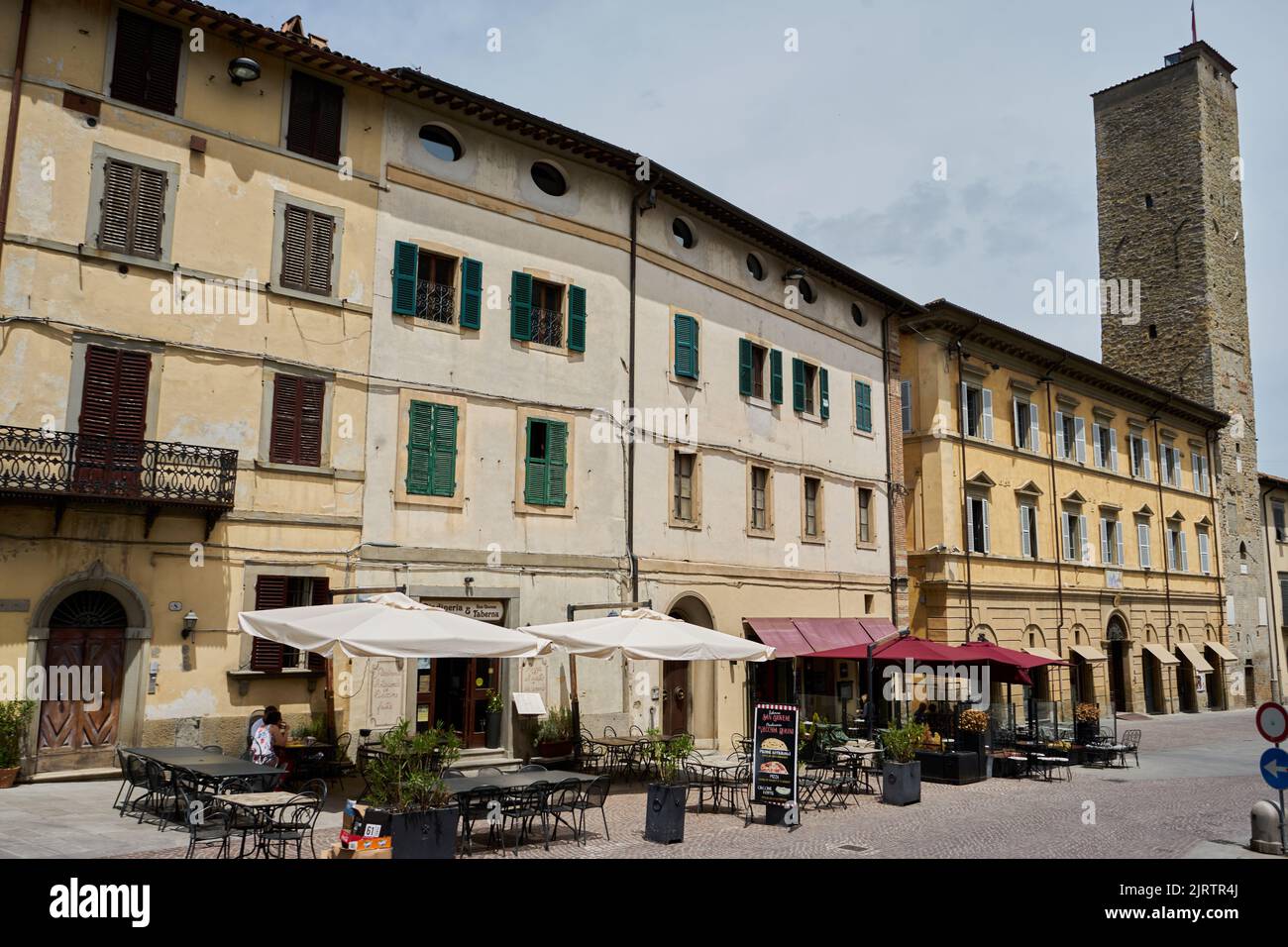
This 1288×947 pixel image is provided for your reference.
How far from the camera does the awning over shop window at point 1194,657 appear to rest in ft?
129

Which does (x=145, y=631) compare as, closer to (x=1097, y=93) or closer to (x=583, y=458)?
(x=583, y=458)

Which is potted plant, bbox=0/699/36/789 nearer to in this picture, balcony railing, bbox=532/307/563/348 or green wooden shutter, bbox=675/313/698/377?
balcony railing, bbox=532/307/563/348

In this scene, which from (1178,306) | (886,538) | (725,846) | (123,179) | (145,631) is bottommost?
(725,846)

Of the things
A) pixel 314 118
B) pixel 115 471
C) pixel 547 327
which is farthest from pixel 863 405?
pixel 115 471

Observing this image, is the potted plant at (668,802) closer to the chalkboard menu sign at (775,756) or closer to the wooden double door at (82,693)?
the chalkboard menu sign at (775,756)

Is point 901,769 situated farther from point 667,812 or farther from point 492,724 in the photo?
point 492,724

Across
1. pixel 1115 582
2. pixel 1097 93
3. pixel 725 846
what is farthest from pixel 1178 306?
pixel 725 846

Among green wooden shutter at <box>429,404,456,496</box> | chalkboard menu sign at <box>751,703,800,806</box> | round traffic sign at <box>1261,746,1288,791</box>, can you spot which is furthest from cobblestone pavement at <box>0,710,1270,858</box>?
green wooden shutter at <box>429,404,456,496</box>

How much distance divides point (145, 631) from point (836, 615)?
54.9 feet

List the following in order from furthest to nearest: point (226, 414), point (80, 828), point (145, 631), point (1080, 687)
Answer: point (1080, 687)
point (226, 414)
point (145, 631)
point (80, 828)

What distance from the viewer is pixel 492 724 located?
18.0 meters

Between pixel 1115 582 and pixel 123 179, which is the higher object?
pixel 123 179

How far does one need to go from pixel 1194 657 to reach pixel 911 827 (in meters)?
31.4

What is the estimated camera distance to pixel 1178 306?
42.0 metres
